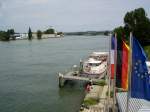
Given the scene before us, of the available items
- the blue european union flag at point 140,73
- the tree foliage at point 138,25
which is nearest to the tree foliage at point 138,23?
the tree foliage at point 138,25

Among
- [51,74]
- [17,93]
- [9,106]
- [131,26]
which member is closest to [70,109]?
[9,106]

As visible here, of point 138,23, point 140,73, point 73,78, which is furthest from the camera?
point 138,23

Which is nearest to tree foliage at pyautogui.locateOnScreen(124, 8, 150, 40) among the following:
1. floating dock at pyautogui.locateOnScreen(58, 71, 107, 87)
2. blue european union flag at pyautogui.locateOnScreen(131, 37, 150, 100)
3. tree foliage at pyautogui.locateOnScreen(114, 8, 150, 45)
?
tree foliage at pyautogui.locateOnScreen(114, 8, 150, 45)

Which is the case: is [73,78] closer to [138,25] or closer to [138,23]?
[138,25]

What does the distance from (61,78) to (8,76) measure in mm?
13516

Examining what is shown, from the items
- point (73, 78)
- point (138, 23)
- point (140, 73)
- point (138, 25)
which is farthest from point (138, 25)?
point (140, 73)

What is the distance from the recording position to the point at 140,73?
33.9 feet

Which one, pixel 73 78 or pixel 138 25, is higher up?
pixel 138 25

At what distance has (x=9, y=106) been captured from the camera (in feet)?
106

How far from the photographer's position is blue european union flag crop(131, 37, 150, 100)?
10328 millimetres

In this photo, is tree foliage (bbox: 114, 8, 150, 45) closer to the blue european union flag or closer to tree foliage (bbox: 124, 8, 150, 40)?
tree foliage (bbox: 124, 8, 150, 40)

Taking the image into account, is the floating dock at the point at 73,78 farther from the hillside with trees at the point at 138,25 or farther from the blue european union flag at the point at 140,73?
the hillside with trees at the point at 138,25

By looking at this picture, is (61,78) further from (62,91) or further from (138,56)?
(138,56)

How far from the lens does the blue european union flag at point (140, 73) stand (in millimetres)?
10328
